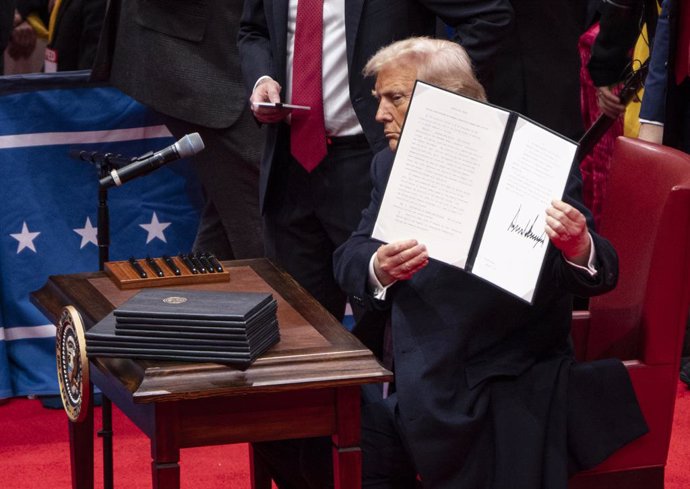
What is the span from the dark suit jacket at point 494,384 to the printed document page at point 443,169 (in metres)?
0.22

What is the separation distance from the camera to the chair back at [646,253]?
9.74 feet

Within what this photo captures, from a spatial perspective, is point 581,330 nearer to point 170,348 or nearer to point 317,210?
point 317,210

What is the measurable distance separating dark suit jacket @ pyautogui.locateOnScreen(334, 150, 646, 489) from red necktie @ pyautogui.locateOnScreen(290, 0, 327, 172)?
2.15 ft

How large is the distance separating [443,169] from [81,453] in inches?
46.8

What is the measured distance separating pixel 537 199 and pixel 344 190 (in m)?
1.06

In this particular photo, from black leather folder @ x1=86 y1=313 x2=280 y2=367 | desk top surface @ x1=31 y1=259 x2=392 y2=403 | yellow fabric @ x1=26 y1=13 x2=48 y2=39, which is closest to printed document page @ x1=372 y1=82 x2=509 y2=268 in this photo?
desk top surface @ x1=31 y1=259 x2=392 y2=403

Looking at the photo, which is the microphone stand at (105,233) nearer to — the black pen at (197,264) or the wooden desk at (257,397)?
the black pen at (197,264)

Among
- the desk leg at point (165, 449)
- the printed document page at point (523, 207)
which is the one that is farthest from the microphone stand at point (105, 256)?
the printed document page at point (523, 207)

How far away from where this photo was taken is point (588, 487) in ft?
9.77

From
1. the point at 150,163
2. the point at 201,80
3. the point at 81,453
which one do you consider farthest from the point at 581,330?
the point at 201,80

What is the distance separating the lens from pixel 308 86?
3.58 metres

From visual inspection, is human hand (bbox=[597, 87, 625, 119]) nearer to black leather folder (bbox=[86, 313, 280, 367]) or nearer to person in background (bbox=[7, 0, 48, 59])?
black leather folder (bbox=[86, 313, 280, 367])

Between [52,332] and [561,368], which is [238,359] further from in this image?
[52,332]

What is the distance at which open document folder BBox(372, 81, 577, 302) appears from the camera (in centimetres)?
259
